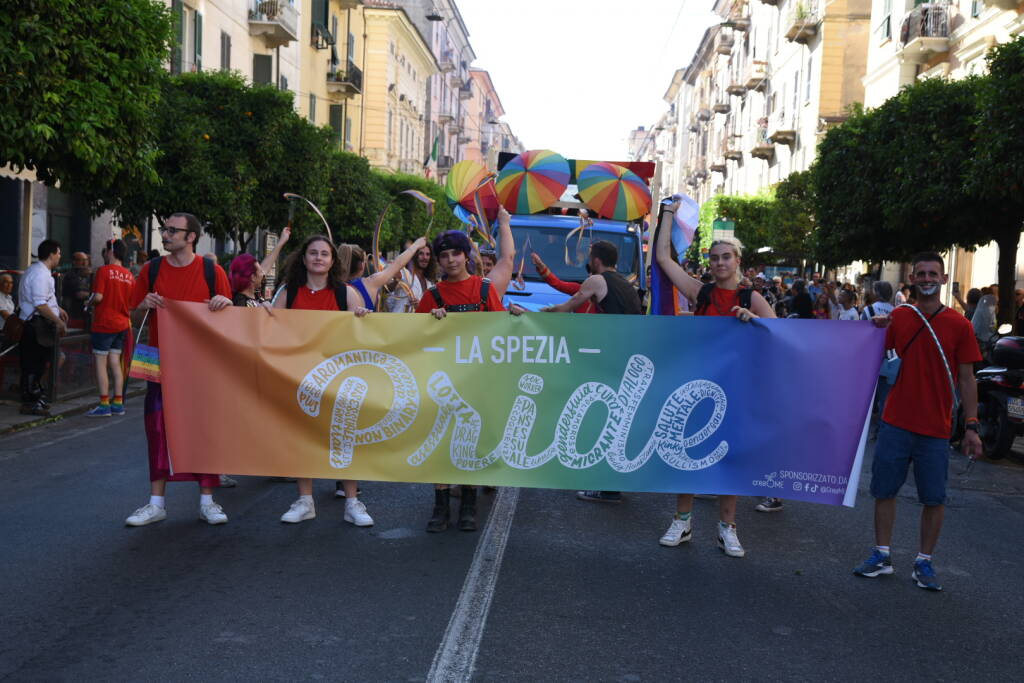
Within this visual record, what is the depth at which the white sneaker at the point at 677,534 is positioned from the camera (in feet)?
21.7

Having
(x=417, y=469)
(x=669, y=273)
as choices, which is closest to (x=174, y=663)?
(x=417, y=469)

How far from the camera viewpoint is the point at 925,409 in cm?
590

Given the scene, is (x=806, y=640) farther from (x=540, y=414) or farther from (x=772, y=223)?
(x=772, y=223)

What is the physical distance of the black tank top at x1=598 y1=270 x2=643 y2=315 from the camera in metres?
8.00

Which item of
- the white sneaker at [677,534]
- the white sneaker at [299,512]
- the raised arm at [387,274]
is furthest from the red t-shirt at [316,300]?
the white sneaker at [677,534]

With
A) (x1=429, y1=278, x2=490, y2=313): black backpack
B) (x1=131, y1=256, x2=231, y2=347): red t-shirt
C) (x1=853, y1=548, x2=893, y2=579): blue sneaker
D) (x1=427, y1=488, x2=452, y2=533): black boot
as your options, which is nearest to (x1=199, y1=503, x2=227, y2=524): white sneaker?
(x1=131, y1=256, x2=231, y2=347): red t-shirt

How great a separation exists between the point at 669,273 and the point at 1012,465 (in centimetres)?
637

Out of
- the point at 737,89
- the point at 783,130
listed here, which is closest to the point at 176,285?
the point at 783,130

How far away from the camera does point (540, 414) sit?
257 inches

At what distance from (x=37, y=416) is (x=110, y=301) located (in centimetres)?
146

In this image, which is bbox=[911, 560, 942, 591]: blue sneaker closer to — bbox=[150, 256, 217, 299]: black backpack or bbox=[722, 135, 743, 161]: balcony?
bbox=[150, 256, 217, 299]: black backpack

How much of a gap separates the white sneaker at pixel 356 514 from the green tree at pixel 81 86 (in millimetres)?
6225

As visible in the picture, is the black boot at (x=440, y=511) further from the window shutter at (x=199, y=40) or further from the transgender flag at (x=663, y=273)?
the window shutter at (x=199, y=40)

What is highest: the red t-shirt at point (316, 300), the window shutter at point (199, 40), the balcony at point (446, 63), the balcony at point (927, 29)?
the balcony at point (446, 63)
